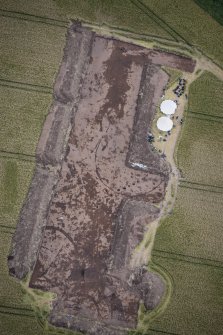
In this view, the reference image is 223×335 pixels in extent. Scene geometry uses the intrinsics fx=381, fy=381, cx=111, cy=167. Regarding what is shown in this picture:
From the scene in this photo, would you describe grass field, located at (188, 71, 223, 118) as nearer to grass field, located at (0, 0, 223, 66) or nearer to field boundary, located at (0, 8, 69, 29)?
grass field, located at (0, 0, 223, 66)

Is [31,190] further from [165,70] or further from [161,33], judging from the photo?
[161,33]

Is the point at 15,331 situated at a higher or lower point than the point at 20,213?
lower

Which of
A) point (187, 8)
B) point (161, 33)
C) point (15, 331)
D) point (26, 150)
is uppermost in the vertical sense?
point (187, 8)

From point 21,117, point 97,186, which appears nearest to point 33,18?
point 21,117

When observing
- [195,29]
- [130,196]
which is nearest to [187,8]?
[195,29]

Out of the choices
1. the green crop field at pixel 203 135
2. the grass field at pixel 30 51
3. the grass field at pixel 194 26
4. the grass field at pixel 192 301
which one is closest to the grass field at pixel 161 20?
the grass field at pixel 194 26

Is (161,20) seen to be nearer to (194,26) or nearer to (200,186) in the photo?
(194,26)

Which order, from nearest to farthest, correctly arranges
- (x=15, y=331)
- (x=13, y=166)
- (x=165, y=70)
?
(x=15, y=331)
(x=13, y=166)
(x=165, y=70)

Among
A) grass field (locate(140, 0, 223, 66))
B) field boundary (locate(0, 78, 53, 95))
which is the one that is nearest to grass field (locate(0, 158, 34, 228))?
field boundary (locate(0, 78, 53, 95))

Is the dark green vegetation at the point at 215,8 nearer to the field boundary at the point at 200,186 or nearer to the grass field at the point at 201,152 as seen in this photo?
the grass field at the point at 201,152
